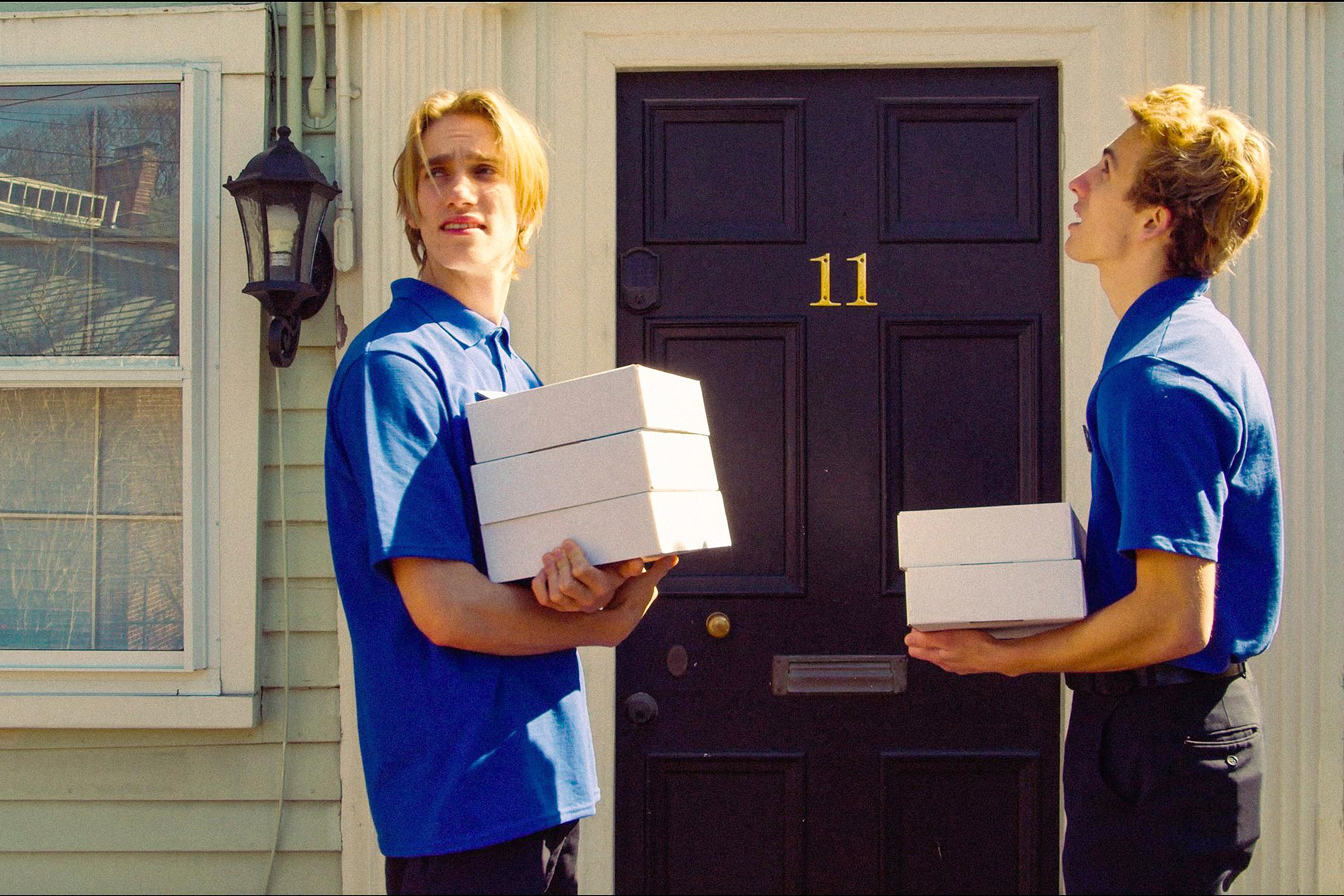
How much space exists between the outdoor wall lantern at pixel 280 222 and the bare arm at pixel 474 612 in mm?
1338

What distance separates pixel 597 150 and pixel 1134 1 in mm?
1395

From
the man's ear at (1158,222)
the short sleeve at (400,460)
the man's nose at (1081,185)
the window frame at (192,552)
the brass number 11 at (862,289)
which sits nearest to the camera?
the short sleeve at (400,460)

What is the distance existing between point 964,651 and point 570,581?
679 mm

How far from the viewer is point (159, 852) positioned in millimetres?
2756

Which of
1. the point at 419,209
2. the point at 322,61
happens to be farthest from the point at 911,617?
the point at 322,61

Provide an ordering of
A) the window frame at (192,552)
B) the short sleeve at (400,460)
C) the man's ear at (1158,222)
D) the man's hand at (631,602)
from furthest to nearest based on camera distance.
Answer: the window frame at (192,552), the man's ear at (1158,222), the man's hand at (631,602), the short sleeve at (400,460)

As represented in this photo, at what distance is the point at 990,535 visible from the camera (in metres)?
1.69

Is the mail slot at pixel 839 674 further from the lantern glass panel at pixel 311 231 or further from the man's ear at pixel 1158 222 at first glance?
the lantern glass panel at pixel 311 231

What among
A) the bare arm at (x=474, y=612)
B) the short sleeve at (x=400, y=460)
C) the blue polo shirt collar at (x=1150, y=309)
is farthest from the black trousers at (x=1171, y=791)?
the short sleeve at (x=400, y=460)

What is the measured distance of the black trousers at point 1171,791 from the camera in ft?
5.20

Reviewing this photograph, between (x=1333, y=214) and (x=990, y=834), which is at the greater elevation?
(x=1333, y=214)

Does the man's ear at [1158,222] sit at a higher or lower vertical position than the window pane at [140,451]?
higher

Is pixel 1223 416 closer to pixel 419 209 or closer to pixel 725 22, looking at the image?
pixel 419 209

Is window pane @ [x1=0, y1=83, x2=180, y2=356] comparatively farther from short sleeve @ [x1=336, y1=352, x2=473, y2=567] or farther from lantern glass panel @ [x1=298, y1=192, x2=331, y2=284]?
short sleeve @ [x1=336, y1=352, x2=473, y2=567]
